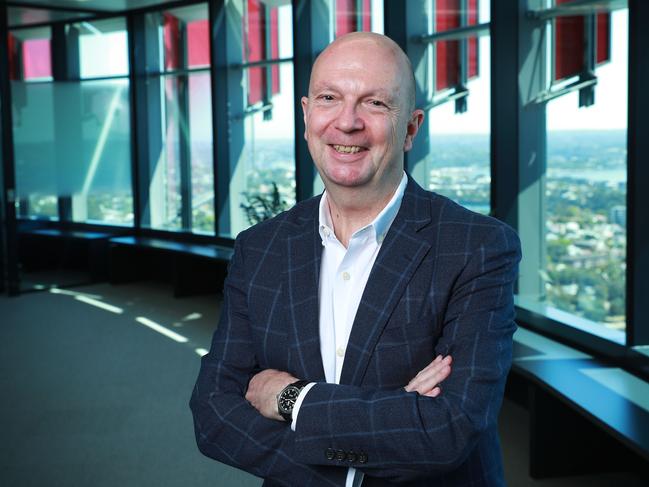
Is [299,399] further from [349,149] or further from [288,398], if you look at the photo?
[349,149]

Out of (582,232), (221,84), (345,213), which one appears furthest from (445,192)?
(345,213)

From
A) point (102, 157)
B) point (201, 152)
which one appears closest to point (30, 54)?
point (102, 157)

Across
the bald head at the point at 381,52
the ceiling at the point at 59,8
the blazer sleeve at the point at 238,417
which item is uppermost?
the ceiling at the point at 59,8

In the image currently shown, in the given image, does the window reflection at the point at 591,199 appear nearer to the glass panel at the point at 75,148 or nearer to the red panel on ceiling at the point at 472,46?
the red panel on ceiling at the point at 472,46

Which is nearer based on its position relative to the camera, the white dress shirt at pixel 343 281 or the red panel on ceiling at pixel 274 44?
the white dress shirt at pixel 343 281

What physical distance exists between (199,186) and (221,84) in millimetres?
1366

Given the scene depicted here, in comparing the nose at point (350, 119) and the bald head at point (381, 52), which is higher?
the bald head at point (381, 52)

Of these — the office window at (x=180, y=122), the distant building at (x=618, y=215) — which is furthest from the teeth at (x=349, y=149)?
the office window at (x=180, y=122)

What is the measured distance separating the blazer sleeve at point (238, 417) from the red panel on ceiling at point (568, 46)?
153 inches

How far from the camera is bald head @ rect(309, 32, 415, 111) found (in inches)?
68.6

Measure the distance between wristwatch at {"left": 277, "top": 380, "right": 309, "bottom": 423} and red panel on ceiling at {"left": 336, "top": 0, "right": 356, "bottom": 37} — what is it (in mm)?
6745

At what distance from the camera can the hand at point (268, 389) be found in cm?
178

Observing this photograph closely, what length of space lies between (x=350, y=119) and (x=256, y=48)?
26.6 feet

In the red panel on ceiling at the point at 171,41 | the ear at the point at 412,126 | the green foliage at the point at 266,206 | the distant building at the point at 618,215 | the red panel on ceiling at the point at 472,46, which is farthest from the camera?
the red panel on ceiling at the point at 171,41
